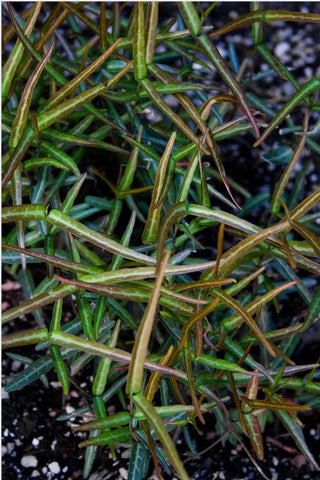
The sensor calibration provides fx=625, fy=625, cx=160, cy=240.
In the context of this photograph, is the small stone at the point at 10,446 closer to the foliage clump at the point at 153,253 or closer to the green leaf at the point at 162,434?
the foliage clump at the point at 153,253

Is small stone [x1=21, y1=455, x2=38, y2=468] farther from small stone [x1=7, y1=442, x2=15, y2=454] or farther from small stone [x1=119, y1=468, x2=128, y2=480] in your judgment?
small stone [x1=119, y1=468, x2=128, y2=480]

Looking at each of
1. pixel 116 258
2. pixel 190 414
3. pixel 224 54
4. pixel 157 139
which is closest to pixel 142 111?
pixel 157 139

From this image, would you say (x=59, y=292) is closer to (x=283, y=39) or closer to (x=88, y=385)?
(x=88, y=385)

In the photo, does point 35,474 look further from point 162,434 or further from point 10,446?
point 162,434

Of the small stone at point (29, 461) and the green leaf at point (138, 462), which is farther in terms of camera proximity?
the small stone at point (29, 461)

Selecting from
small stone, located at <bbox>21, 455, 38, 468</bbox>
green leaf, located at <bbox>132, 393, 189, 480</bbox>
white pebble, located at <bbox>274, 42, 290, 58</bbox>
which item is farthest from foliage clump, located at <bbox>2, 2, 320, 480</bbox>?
white pebble, located at <bbox>274, 42, 290, 58</bbox>

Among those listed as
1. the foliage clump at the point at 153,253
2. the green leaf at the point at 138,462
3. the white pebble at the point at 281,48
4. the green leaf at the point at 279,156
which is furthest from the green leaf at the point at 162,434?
the white pebble at the point at 281,48
